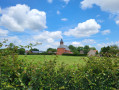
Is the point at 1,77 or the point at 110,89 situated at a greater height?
the point at 1,77

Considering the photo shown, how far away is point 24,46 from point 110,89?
87.8 inches

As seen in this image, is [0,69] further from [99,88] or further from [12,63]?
[99,88]

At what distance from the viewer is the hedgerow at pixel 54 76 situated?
207 cm

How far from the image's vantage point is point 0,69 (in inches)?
87.0

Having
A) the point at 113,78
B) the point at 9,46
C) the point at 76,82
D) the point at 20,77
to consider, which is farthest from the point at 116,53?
the point at 9,46

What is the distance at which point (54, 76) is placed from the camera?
224 cm

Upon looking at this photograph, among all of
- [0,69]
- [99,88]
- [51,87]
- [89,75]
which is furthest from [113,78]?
[0,69]

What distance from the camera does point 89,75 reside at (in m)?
2.41

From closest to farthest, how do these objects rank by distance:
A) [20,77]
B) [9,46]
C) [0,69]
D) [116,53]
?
1. [20,77]
2. [0,69]
3. [9,46]
4. [116,53]

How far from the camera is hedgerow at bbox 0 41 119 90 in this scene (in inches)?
81.5

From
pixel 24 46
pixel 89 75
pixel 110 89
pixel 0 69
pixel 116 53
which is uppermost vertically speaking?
pixel 24 46

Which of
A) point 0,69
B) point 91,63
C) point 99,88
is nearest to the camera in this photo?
point 0,69

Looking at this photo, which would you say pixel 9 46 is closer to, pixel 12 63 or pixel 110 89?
pixel 12 63

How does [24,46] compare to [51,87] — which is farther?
[24,46]
